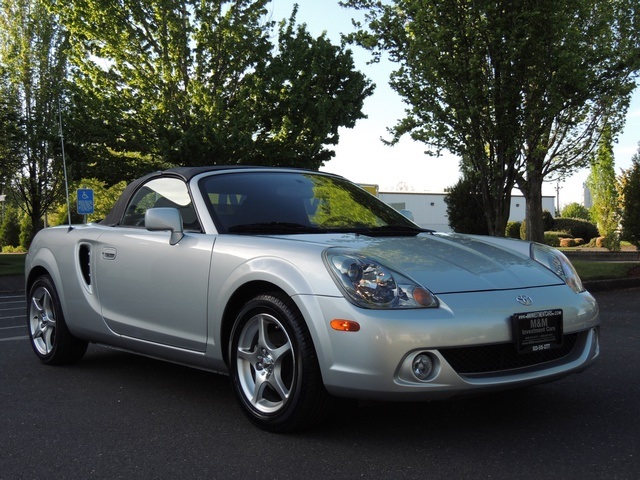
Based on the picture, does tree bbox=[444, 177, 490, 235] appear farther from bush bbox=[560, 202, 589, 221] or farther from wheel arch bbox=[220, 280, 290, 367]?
bush bbox=[560, 202, 589, 221]

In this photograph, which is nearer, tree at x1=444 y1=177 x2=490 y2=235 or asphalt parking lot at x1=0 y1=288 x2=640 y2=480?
asphalt parking lot at x1=0 y1=288 x2=640 y2=480

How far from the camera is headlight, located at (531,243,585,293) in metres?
4.22

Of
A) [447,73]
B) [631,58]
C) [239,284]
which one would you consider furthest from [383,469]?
[631,58]

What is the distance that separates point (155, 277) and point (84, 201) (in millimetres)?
23173

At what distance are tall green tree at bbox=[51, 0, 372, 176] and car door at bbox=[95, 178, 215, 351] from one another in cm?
1748

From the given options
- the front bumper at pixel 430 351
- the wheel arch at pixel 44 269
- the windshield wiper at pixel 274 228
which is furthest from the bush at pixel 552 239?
the front bumper at pixel 430 351

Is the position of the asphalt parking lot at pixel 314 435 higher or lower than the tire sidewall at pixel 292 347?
lower

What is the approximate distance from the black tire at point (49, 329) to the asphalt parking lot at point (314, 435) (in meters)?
0.43

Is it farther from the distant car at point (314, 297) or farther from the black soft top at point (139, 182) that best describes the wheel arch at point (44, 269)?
the black soft top at point (139, 182)

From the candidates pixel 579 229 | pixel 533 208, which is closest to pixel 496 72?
pixel 533 208

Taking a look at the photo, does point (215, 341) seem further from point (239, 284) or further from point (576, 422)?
point (576, 422)

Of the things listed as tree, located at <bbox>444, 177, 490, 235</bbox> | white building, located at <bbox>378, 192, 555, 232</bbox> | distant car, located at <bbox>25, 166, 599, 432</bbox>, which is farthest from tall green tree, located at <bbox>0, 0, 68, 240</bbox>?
white building, located at <bbox>378, 192, 555, 232</bbox>

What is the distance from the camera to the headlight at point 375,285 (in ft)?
11.3

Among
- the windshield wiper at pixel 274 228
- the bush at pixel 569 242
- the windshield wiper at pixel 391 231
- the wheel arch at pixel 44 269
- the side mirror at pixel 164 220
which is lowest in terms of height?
the bush at pixel 569 242
